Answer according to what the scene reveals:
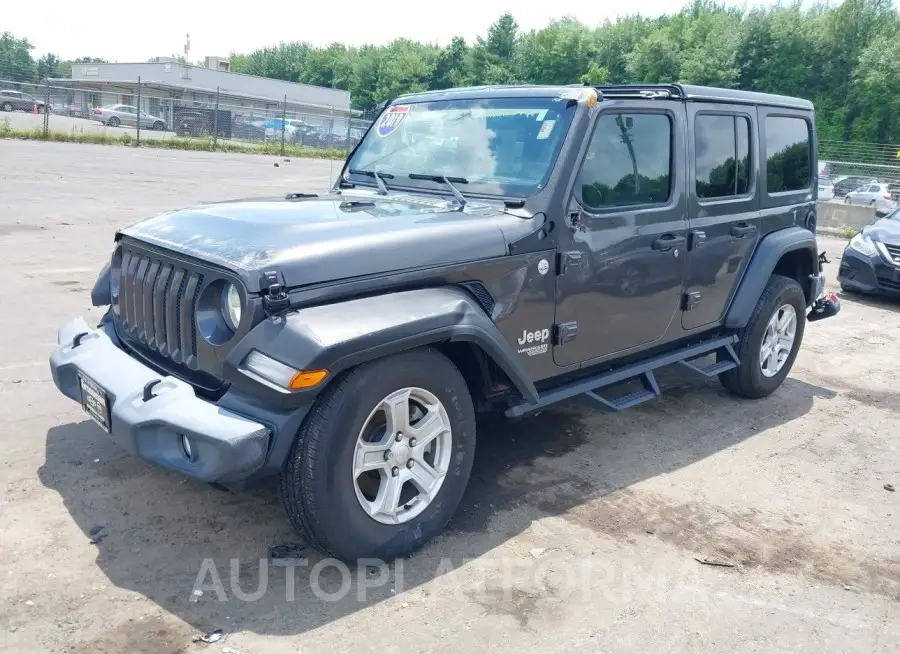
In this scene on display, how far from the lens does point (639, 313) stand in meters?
4.52

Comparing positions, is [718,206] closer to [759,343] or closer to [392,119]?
[759,343]

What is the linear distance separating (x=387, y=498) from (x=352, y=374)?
1.97ft

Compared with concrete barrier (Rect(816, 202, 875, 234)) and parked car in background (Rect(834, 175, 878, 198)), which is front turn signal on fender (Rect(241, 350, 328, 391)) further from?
parked car in background (Rect(834, 175, 878, 198))

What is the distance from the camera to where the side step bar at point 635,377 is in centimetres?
412

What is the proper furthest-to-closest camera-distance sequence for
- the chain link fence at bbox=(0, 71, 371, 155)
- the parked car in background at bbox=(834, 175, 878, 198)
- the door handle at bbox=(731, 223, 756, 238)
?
1. the chain link fence at bbox=(0, 71, 371, 155)
2. the parked car in background at bbox=(834, 175, 878, 198)
3. the door handle at bbox=(731, 223, 756, 238)

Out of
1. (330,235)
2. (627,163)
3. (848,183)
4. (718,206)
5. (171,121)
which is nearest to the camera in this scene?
(330,235)

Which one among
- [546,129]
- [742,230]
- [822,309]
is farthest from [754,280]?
[546,129]

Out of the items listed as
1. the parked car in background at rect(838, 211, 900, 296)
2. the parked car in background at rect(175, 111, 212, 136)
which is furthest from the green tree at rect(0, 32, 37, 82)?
the parked car in background at rect(838, 211, 900, 296)

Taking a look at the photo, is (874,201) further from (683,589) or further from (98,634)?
(98,634)

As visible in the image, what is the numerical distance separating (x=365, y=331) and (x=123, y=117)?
138ft

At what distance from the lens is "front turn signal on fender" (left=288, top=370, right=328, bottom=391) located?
2867 mm

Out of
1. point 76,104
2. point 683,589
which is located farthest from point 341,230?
point 76,104

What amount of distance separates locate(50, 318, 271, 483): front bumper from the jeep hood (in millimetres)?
521

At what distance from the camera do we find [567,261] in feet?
13.1
